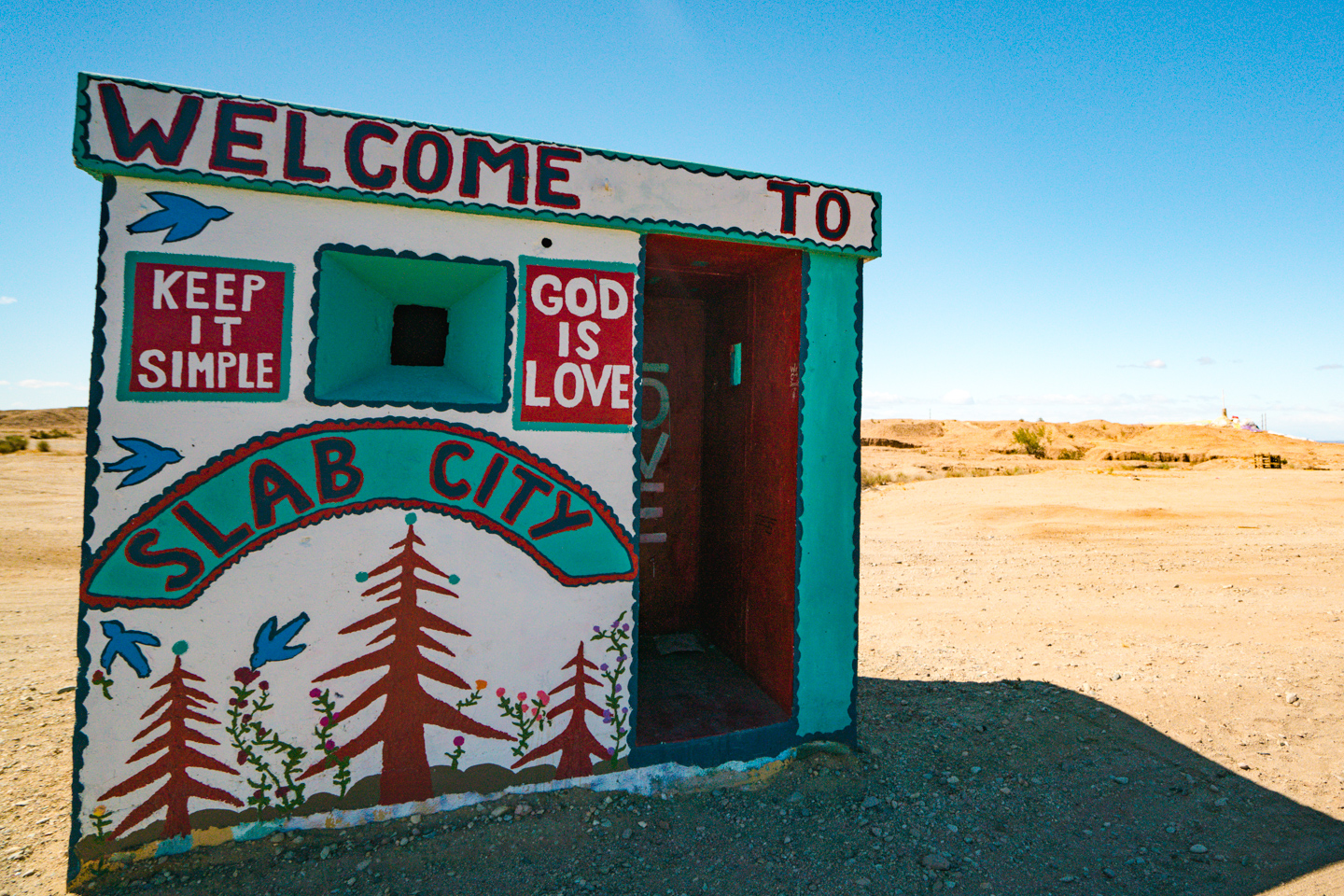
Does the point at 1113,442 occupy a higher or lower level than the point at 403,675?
higher

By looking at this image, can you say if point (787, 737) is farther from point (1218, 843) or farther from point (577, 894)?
point (1218, 843)

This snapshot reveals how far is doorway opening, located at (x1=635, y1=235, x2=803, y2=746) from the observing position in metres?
3.89

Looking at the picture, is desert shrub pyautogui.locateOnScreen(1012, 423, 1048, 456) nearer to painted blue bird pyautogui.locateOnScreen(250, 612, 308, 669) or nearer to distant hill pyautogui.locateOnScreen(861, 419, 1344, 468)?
distant hill pyautogui.locateOnScreen(861, 419, 1344, 468)

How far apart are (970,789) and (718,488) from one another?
2.49 m

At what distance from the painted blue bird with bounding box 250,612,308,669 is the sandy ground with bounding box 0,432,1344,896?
86 centimetres

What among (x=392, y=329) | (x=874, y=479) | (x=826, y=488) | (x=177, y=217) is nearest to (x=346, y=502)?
(x=392, y=329)

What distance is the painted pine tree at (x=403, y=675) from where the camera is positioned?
3.10m

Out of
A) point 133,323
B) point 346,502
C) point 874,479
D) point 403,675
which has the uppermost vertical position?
point 133,323

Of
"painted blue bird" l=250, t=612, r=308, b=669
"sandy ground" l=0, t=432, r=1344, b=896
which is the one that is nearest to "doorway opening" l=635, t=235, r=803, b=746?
"sandy ground" l=0, t=432, r=1344, b=896

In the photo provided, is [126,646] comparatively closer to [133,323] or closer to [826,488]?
[133,323]

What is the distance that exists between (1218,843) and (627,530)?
340 centimetres

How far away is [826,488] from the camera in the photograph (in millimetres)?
3812

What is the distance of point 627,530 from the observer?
3475 mm

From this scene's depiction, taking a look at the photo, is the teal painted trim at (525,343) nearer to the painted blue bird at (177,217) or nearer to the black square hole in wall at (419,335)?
the black square hole in wall at (419,335)
